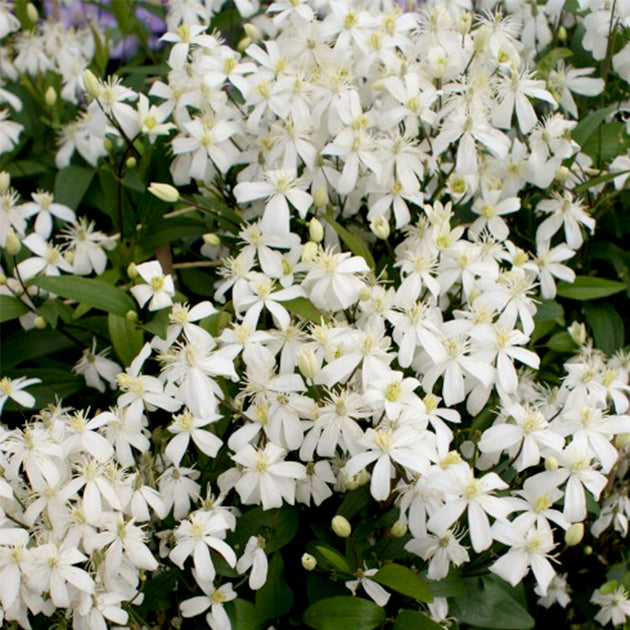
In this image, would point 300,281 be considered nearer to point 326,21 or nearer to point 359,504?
point 359,504

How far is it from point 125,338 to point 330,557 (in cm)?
41

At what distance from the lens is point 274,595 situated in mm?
1215

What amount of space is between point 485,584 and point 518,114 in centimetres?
63

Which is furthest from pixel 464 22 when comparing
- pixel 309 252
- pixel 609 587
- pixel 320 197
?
pixel 609 587

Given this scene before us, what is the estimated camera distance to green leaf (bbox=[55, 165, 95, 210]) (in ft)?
5.40

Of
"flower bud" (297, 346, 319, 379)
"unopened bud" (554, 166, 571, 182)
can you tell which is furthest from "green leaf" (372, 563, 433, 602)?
"unopened bud" (554, 166, 571, 182)

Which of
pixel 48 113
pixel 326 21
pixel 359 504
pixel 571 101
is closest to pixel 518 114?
pixel 571 101

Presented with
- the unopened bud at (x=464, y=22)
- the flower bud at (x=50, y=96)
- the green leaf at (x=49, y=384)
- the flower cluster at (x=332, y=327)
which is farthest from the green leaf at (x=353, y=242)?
the flower bud at (x=50, y=96)

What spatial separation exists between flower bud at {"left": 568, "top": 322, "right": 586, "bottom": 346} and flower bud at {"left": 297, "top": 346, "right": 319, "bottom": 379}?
1.65ft

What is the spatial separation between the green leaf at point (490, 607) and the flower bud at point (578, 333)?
1.25 ft

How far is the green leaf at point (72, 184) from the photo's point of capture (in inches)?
64.8

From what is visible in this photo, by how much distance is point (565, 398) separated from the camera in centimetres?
128

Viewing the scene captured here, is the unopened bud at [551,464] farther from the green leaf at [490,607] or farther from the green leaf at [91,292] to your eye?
the green leaf at [91,292]

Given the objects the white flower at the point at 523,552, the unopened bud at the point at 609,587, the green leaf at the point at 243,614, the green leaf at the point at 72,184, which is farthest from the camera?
the green leaf at the point at 72,184
